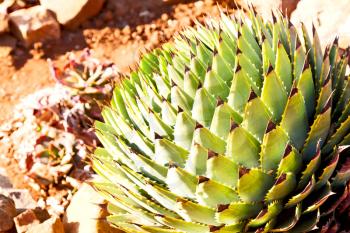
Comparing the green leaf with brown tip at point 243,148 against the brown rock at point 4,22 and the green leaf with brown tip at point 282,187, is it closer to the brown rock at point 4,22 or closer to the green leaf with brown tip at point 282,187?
the green leaf with brown tip at point 282,187

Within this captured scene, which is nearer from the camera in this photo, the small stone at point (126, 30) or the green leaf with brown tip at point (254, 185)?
the green leaf with brown tip at point (254, 185)

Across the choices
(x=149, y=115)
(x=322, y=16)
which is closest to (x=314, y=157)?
(x=149, y=115)

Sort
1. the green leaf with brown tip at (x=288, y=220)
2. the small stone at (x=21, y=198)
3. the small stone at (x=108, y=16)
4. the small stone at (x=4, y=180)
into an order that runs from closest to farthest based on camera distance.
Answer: the green leaf with brown tip at (x=288, y=220)
the small stone at (x=21, y=198)
the small stone at (x=4, y=180)
the small stone at (x=108, y=16)

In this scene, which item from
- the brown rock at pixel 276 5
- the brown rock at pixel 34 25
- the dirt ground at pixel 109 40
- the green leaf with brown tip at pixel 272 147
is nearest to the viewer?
the green leaf with brown tip at pixel 272 147

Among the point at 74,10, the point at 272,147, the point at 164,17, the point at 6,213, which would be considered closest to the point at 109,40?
the point at 74,10

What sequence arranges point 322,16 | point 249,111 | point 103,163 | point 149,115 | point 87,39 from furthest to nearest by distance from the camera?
point 87,39
point 322,16
point 103,163
point 149,115
point 249,111

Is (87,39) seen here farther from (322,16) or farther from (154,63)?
(154,63)

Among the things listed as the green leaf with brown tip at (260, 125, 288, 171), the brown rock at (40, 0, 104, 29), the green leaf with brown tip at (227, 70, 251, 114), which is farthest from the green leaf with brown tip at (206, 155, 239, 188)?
the brown rock at (40, 0, 104, 29)

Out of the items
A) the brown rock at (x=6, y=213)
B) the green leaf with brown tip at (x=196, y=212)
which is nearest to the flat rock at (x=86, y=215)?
the brown rock at (x=6, y=213)
